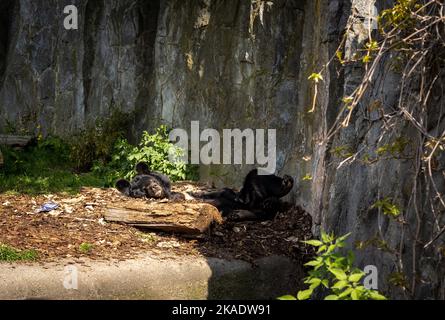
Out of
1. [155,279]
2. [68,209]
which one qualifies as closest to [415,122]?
[155,279]

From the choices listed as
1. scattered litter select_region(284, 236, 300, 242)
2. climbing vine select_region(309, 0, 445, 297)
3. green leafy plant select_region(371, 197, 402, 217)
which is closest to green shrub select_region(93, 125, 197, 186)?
scattered litter select_region(284, 236, 300, 242)

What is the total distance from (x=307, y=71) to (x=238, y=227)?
6.65 feet

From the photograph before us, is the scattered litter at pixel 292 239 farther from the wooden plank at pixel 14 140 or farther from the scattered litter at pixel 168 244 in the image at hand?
the wooden plank at pixel 14 140

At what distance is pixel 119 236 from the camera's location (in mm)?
7297

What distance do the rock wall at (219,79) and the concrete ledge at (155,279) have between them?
830mm

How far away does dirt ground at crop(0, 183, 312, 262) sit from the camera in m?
6.92

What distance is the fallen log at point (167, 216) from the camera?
24.2 feet

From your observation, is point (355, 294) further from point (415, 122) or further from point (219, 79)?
point (219, 79)

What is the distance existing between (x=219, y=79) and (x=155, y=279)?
13.8ft

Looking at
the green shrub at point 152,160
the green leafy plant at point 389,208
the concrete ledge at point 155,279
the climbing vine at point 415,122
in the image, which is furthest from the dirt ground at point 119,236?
the green leafy plant at point 389,208

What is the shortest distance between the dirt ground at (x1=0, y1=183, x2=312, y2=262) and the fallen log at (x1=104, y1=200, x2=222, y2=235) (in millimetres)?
86

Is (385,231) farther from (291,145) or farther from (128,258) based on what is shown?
(291,145)

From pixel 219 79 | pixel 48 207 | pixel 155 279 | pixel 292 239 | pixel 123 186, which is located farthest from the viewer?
pixel 219 79

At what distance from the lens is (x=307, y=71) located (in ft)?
26.9
